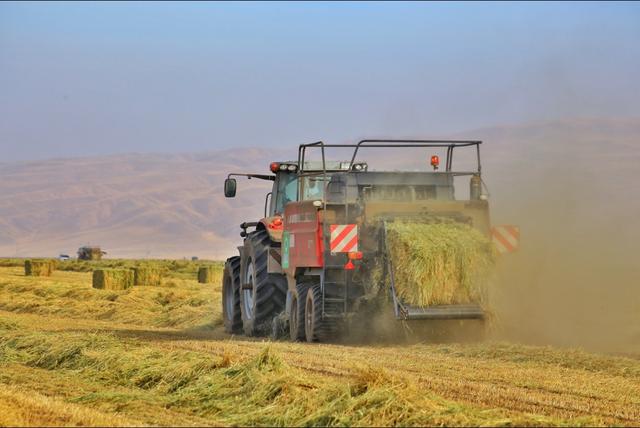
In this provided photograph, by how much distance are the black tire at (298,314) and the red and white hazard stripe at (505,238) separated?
3011mm

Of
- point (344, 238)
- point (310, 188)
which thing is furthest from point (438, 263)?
point (310, 188)

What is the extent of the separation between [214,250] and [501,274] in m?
154

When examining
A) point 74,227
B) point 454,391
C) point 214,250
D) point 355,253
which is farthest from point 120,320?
point 74,227

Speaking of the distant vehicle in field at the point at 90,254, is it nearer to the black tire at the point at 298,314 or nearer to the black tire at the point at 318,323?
the black tire at the point at 298,314

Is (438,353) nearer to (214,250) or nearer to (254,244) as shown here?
(254,244)

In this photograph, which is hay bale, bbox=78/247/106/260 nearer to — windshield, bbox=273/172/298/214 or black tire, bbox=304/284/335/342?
windshield, bbox=273/172/298/214

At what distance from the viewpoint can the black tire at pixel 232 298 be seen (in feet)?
66.5

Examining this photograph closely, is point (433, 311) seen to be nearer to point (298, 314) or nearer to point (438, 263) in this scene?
point (438, 263)

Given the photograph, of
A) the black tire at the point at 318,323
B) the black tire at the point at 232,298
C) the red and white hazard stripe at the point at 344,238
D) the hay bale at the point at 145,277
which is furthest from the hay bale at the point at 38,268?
the red and white hazard stripe at the point at 344,238

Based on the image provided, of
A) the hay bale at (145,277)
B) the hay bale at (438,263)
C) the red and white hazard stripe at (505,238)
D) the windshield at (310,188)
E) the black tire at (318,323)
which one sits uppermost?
the windshield at (310,188)

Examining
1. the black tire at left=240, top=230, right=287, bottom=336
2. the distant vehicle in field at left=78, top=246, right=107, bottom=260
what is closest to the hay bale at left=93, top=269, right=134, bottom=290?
the black tire at left=240, top=230, right=287, bottom=336

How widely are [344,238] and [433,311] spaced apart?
5.71 feet

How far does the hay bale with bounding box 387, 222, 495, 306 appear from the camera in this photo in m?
14.8

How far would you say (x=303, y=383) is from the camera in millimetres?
9516
